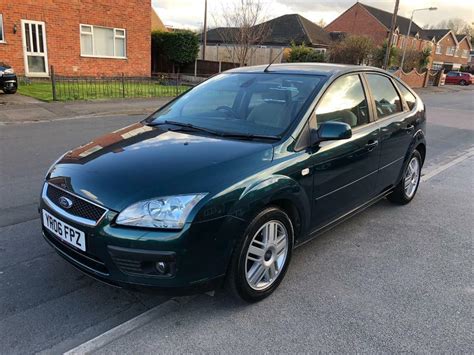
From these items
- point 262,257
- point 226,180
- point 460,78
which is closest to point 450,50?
Answer: point 460,78

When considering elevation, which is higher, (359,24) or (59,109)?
(359,24)

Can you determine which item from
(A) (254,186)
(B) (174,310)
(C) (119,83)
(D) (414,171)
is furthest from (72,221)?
(C) (119,83)

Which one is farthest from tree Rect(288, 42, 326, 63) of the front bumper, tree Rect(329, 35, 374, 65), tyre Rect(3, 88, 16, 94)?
the front bumper

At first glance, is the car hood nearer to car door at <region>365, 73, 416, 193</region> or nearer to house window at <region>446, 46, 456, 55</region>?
car door at <region>365, 73, 416, 193</region>

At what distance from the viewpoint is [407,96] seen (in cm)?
511

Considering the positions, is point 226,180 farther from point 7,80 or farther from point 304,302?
point 7,80

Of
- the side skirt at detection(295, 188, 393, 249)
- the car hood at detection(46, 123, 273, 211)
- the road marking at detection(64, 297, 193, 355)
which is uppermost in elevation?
the car hood at detection(46, 123, 273, 211)

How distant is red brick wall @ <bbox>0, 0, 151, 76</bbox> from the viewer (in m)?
17.0

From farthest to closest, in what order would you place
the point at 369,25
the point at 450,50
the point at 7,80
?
the point at 450,50, the point at 369,25, the point at 7,80

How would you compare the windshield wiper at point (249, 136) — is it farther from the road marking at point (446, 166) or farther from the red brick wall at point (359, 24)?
the red brick wall at point (359, 24)

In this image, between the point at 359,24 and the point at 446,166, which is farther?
the point at 359,24

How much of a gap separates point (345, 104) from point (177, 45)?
23337mm

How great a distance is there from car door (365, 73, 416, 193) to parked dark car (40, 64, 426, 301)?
0.11 ft

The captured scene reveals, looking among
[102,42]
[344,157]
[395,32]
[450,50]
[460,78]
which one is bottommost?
[344,157]
